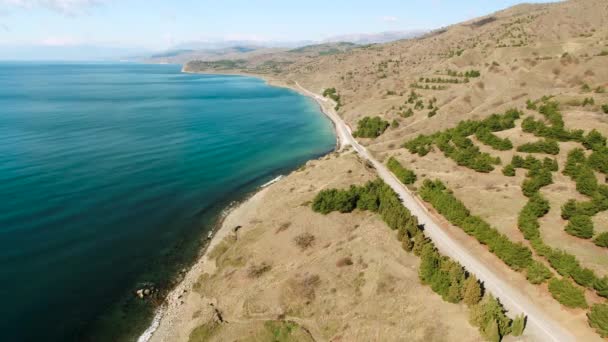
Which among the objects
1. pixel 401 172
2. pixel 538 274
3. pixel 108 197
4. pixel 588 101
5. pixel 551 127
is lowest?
pixel 108 197

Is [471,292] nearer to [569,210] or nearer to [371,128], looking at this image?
[569,210]

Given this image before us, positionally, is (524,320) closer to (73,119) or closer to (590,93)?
(590,93)

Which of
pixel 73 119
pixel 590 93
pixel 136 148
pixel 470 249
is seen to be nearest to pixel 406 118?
pixel 590 93

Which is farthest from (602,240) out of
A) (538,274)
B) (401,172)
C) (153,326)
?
(153,326)

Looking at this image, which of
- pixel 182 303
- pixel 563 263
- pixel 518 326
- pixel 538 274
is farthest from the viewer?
pixel 182 303

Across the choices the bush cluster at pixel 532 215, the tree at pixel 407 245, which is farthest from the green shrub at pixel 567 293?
the tree at pixel 407 245

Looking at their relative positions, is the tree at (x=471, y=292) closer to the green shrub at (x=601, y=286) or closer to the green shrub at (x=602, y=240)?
the green shrub at (x=601, y=286)
